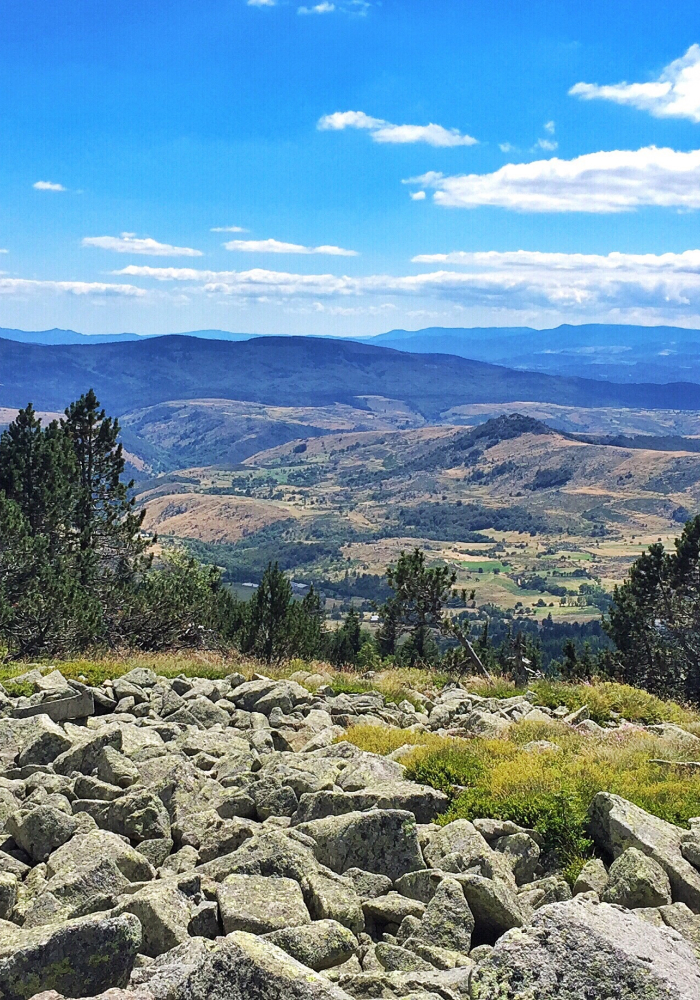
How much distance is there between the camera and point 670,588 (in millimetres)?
33562

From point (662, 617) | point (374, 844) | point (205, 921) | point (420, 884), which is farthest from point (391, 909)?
point (662, 617)

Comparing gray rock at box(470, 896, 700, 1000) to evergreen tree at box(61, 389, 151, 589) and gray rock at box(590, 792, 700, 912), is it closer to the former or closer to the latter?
gray rock at box(590, 792, 700, 912)

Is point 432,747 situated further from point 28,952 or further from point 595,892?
point 28,952

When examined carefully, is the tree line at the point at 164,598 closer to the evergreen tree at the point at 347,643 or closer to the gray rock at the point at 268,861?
the evergreen tree at the point at 347,643

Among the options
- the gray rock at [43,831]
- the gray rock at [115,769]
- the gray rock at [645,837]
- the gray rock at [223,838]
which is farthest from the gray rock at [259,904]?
the gray rock at [645,837]

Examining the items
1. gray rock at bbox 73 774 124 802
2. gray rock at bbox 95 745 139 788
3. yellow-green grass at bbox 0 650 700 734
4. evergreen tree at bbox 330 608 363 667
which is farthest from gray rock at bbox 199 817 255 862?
evergreen tree at bbox 330 608 363 667

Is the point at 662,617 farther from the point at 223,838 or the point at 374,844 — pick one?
the point at 223,838

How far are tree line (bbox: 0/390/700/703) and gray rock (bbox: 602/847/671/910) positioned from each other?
1621 cm

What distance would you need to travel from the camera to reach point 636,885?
304 inches

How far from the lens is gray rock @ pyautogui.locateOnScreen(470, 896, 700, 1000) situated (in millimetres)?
5246

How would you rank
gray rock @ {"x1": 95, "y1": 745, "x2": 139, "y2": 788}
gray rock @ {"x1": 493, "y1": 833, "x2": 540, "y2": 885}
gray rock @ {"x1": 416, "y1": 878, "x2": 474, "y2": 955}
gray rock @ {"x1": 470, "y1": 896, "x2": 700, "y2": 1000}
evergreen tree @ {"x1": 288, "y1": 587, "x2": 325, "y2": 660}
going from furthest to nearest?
evergreen tree @ {"x1": 288, "y1": 587, "x2": 325, "y2": 660}
gray rock @ {"x1": 95, "y1": 745, "x2": 139, "y2": 788}
gray rock @ {"x1": 493, "y1": 833, "x2": 540, "y2": 885}
gray rock @ {"x1": 416, "y1": 878, "x2": 474, "y2": 955}
gray rock @ {"x1": 470, "y1": 896, "x2": 700, "y2": 1000}

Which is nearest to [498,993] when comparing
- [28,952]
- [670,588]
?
[28,952]

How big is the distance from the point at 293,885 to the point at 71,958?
6.92 ft

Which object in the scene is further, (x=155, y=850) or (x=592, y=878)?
(x=155, y=850)
